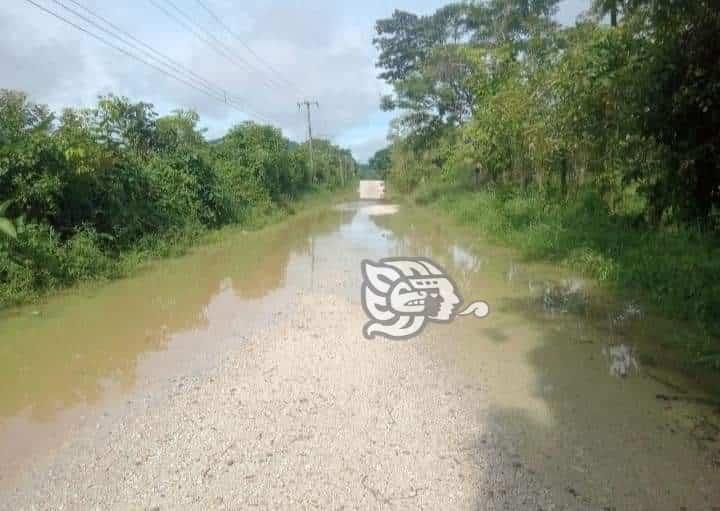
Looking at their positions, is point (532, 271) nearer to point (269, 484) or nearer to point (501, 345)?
point (501, 345)

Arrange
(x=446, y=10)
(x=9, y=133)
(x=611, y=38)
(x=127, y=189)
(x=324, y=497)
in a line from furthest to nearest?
1. (x=446, y=10)
2. (x=127, y=189)
3. (x=9, y=133)
4. (x=611, y=38)
5. (x=324, y=497)

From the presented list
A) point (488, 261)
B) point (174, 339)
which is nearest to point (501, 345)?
point (174, 339)

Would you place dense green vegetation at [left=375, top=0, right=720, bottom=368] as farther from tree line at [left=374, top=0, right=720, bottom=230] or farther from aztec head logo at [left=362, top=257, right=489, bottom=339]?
aztec head logo at [left=362, top=257, right=489, bottom=339]

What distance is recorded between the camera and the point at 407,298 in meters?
6.59

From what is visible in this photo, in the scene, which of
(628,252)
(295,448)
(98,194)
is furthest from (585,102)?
(98,194)

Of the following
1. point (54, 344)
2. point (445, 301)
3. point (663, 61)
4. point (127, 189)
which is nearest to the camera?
point (663, 61)

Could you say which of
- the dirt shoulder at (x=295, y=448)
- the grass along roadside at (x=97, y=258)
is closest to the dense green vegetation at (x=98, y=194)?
the grass along roadside at (x=97, y=258)

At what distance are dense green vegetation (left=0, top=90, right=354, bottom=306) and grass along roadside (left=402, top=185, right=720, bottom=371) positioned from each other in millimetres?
7681

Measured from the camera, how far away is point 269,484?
270 cm

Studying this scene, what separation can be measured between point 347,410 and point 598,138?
19.9 feet

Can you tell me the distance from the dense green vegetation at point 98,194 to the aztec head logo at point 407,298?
4713 millimetres

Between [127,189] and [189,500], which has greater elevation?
[127,189]

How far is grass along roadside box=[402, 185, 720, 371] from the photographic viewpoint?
4938mm

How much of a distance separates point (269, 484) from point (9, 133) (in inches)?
321
